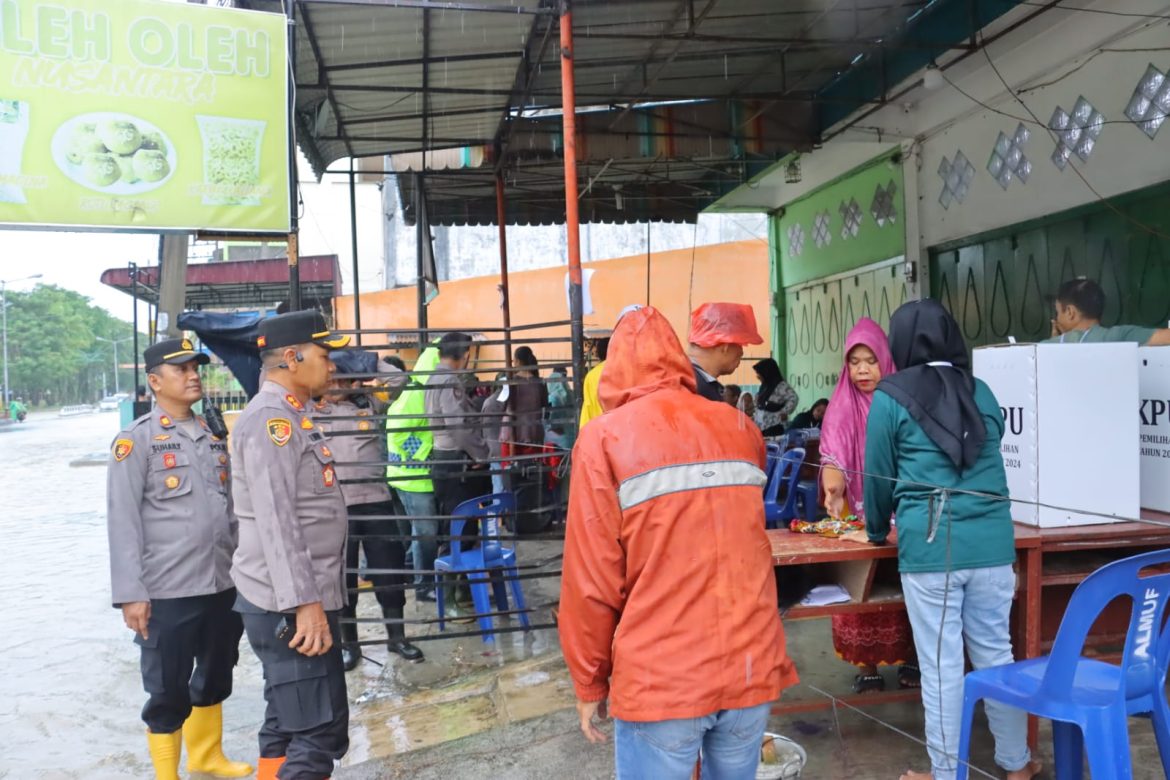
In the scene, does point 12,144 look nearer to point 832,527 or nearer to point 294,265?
point 294,265

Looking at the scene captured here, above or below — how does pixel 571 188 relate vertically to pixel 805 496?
above

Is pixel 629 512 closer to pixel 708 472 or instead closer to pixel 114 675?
pixel 708 472

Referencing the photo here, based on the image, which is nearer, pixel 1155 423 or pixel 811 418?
pixel 1155 423

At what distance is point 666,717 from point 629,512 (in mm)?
474

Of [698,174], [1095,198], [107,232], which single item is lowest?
[107,232]

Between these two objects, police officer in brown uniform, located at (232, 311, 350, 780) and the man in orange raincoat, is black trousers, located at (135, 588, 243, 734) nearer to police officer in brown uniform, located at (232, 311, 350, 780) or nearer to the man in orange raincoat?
police officer in brown uniform, located at (232, 311, 350, 780)

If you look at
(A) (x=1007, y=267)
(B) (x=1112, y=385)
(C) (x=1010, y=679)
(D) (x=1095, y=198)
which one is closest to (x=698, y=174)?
(A) (x=1007, y=267)

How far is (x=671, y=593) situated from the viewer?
2.03 m

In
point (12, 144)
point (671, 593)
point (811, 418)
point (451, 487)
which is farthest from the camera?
point (811, 418)

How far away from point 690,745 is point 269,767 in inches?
68.0

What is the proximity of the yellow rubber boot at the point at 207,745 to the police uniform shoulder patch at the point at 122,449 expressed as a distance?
1210 mm

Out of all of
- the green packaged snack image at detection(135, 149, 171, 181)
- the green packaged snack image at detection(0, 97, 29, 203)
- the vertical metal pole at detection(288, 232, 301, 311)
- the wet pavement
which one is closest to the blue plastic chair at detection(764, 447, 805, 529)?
the wet pavement

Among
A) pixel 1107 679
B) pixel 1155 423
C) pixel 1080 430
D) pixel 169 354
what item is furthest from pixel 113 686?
pixel 1155 423

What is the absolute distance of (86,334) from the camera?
206ft
